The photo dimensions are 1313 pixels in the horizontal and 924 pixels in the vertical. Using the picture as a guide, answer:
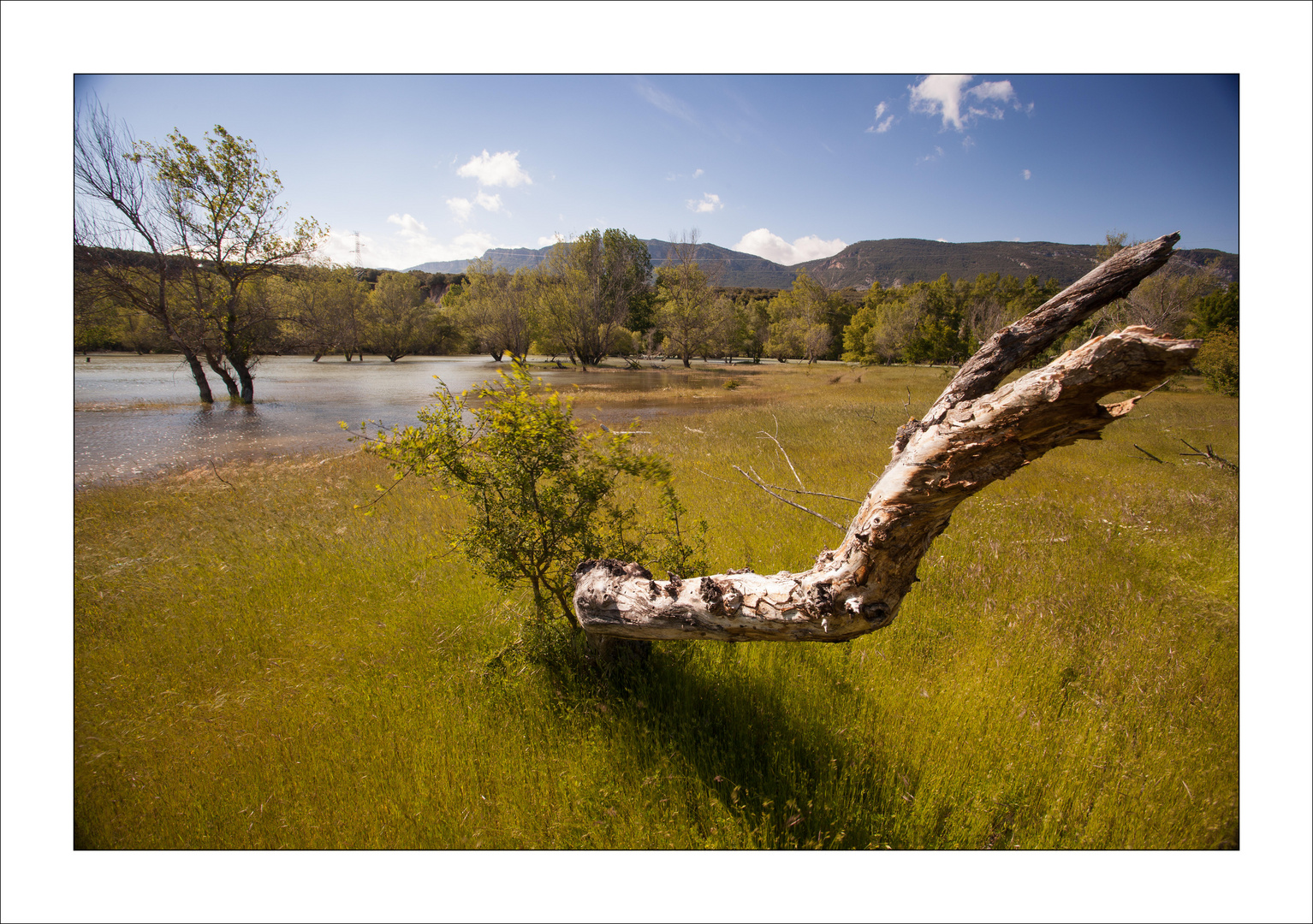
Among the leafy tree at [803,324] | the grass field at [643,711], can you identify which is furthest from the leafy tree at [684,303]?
the grass field at [643,711]

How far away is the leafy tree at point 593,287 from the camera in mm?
32406

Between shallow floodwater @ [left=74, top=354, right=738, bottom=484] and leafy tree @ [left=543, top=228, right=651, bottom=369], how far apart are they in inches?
422

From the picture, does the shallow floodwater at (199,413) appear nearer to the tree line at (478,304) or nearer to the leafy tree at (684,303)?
the tree line at (478,304)

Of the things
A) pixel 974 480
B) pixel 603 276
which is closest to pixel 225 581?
pixel 974 480

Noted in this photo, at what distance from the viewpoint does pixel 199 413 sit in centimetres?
1566

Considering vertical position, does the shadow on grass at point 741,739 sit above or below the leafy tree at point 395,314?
below

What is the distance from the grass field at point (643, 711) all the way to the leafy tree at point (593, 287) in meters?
29.2

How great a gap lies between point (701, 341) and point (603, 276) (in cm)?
2069

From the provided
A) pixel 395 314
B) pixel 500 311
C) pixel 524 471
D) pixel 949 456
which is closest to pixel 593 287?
pixel 500 311

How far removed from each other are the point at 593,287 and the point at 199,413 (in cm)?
2421

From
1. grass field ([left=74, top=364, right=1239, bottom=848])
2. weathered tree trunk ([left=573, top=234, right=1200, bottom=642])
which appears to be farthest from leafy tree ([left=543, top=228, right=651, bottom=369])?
weathered tree trunk ([left=573, top=234, right=1200, bottom=642])

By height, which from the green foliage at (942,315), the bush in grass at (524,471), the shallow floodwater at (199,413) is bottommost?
the bush in grass at (524,471)

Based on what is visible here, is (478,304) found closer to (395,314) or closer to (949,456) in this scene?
(395,314)

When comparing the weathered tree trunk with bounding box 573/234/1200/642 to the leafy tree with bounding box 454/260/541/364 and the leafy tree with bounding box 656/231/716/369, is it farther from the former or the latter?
the leafy tree with bounding box 656/231/716/369
